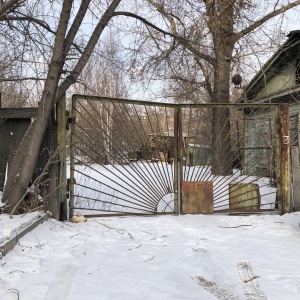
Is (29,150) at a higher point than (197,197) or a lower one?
higher

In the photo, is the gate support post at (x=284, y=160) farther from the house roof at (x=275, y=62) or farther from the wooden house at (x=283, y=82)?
the house roof at (x=275, y=62)

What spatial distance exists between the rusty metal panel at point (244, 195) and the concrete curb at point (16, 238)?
3.43 m

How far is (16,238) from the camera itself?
363cm

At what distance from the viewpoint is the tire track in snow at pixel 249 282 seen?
2754 millimetres

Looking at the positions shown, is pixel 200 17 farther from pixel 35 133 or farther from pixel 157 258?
pixel 157 258

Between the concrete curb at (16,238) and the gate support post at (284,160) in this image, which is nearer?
the concrete curb at (16,238)

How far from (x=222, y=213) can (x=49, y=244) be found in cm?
316

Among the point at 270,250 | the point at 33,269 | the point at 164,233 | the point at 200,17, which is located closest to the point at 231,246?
the point at 270,250

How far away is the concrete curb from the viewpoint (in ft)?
10.6

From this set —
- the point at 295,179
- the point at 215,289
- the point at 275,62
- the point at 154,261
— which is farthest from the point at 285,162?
the point at 275,62

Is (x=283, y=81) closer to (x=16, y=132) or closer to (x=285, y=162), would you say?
(x=285, y=162)

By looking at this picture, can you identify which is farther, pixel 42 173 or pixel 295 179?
pixel 295 179

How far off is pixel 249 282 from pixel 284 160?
3368mm

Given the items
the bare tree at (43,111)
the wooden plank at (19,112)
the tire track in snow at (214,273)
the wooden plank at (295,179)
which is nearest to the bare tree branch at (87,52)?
the bare tree at (43,111)
